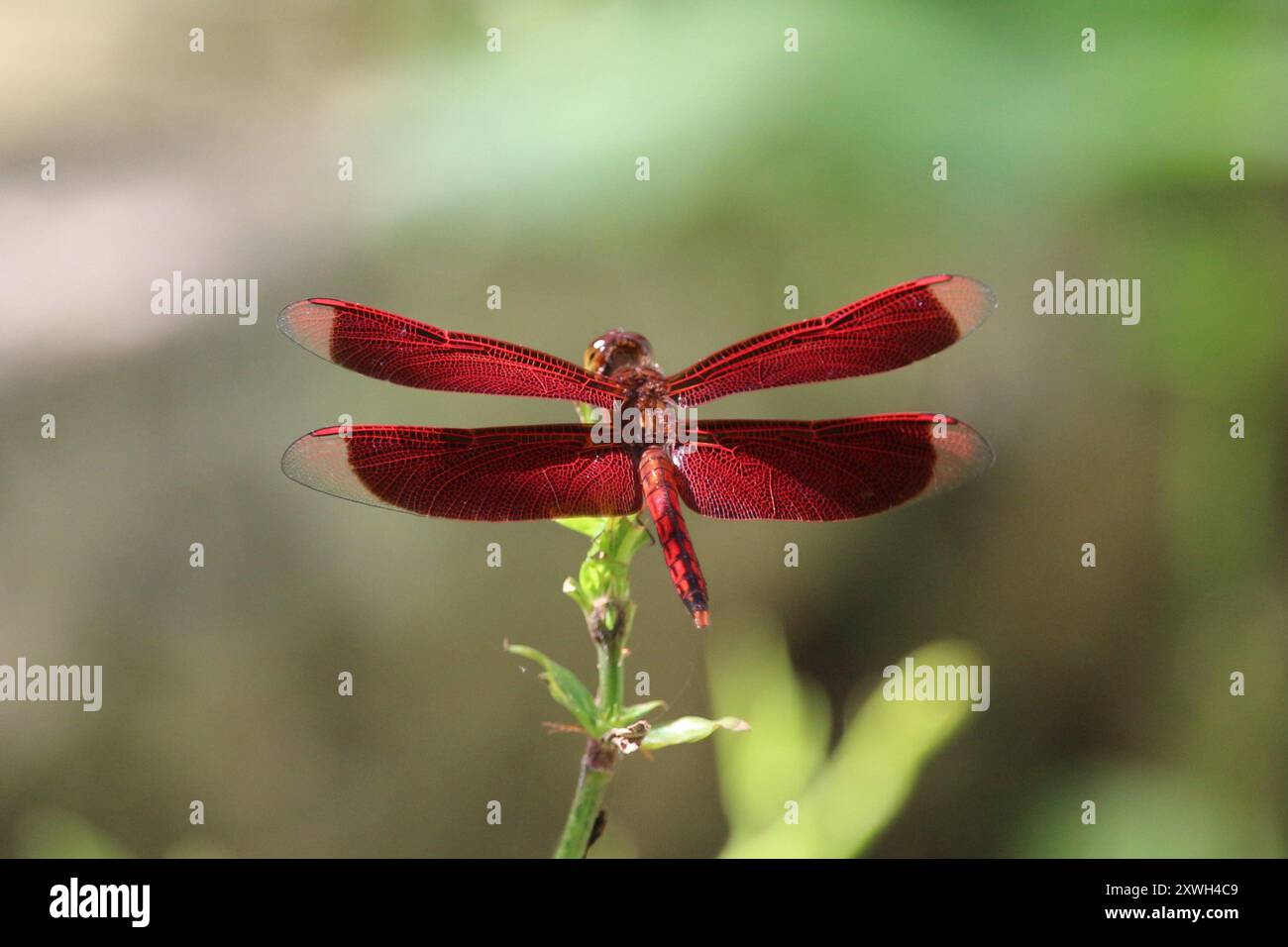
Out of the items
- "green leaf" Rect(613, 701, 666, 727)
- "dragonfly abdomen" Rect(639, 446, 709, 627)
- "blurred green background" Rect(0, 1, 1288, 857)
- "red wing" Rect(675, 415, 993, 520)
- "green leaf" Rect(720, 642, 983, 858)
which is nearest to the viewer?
"green leaf" Rect(613, 701, 666, 727)


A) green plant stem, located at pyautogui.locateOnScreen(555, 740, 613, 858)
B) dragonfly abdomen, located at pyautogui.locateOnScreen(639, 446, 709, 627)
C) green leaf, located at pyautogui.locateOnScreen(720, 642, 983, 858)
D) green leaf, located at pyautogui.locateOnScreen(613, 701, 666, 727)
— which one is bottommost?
green leaf, located at pyautogui.locateOnScreen(720, 642, 983, 858)

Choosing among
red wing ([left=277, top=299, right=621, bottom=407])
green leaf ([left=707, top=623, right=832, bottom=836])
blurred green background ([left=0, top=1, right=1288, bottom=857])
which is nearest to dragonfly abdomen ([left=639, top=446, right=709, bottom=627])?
red wing ([left=277, top=299, right=621, bottom=407])

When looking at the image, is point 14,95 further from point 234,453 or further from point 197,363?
point 234,453

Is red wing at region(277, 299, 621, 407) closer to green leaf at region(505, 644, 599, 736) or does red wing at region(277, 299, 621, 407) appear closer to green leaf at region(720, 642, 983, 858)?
green leaf at region(505, 644, 599, 736)

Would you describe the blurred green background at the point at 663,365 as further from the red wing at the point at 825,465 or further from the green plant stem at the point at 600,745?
the green plant stem at the point at 600,745

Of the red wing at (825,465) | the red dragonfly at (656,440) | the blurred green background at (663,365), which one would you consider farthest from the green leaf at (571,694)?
the blurred green background at (663,365)

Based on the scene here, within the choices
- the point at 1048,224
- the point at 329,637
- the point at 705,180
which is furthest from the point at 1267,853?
the point at 329,637

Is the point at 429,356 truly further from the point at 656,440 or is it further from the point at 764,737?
the point at 764,737

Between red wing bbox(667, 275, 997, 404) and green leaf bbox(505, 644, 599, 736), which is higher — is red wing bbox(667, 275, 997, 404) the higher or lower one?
the higher one
